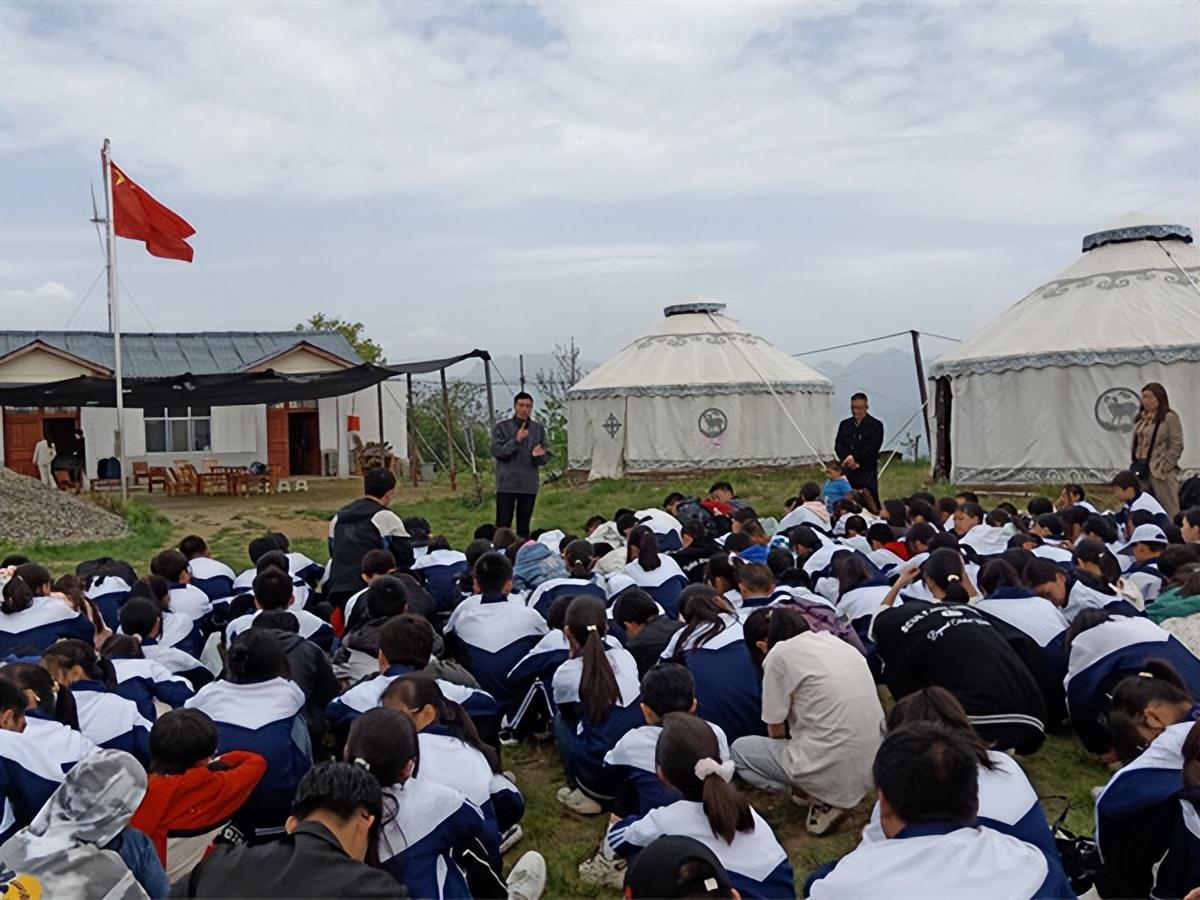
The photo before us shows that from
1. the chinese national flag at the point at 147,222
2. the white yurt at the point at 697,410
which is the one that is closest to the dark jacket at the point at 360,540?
the chinese national flag at the point at 147,222

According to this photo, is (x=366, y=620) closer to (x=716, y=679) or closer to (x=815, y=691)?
(x=716, y=679)

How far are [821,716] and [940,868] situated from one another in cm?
174

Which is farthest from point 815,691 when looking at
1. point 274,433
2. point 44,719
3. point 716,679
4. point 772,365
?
point 274,433

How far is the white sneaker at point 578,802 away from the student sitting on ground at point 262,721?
3.53 feet

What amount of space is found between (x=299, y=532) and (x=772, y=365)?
31.5 feet

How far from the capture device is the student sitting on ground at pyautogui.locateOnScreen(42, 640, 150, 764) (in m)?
3.43

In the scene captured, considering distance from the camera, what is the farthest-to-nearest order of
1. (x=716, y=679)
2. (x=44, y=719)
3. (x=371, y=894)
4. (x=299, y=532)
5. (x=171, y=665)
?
(x=299, y=532) < (x=171, y=665) < (x=716, y=679) < (x=44, y=719) < (x=371, y=894)

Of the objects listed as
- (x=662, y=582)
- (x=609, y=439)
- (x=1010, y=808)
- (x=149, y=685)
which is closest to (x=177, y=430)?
(x=609, y=439)

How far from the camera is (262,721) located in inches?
139

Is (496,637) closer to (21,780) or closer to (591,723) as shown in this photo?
(591,723)

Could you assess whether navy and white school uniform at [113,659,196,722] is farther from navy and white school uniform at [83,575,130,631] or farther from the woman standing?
the woman standing

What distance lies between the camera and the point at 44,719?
3.18 metres

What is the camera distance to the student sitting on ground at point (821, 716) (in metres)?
3.78

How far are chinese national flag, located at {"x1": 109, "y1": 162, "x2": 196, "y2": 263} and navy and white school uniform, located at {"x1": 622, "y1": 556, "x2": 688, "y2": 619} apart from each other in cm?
1095
